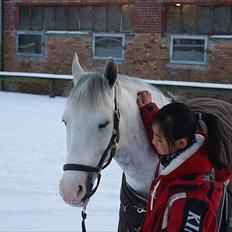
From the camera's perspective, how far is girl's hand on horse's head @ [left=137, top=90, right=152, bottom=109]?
99.7 inches

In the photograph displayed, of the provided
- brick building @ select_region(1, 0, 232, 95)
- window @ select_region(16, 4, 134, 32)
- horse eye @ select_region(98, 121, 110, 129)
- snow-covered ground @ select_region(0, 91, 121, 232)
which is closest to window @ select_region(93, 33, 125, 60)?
brick building @ select_region(1, 0, 232, 95)

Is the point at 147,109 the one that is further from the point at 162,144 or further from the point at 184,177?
the point at 184,177

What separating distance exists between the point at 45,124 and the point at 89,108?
6507 mm

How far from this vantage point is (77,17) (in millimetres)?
12977

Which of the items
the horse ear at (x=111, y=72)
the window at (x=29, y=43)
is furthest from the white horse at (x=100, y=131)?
the window at (x=29, y=43)

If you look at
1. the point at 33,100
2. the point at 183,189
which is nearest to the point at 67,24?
the point at 33,100

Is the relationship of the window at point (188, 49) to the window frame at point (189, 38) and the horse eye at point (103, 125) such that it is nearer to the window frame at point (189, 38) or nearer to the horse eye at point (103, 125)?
the window frame at point (189, 38)

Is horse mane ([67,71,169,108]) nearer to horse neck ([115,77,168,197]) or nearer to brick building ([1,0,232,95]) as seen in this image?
horse neck ([115,77,168,197])

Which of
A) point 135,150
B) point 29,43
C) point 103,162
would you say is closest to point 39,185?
point 135,150

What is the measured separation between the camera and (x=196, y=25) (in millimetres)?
11672

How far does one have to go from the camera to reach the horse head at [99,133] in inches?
84.0

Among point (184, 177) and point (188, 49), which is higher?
point (188, 49)

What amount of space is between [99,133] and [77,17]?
36.5ft

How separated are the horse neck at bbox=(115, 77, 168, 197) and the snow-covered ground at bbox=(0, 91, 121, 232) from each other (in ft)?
5.63
